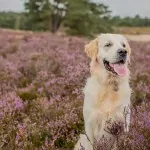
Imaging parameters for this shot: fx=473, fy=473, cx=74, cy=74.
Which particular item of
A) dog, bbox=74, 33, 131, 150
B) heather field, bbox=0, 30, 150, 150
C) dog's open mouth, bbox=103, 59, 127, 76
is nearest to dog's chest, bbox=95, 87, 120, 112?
dog, bbox=74, 33, 131, 150

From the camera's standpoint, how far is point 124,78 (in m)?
5.22

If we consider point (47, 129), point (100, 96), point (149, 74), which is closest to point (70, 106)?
point (47, 129)

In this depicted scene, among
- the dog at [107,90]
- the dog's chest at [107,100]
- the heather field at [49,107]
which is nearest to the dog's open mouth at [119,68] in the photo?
the dog at [107,90]

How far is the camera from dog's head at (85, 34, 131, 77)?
5.11 m

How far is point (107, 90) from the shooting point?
17.2ft

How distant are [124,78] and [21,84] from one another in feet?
16.4

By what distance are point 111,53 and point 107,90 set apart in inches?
16.4

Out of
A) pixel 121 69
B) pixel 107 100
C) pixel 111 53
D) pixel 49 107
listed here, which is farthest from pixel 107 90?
pixel 49 107

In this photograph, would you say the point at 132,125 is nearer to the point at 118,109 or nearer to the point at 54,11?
the point at 118,109

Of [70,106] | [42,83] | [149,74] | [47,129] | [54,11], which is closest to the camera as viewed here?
[47,129]

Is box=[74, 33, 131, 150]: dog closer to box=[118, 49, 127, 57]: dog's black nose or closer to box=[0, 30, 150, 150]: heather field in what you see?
box=[118, 49, 127, 57]: dog's black nose

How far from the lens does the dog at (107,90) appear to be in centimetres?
509

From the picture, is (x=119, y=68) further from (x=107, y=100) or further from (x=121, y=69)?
(x=107, y=100)

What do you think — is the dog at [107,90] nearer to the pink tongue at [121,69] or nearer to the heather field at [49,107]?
the pink tongue at [121,69]
